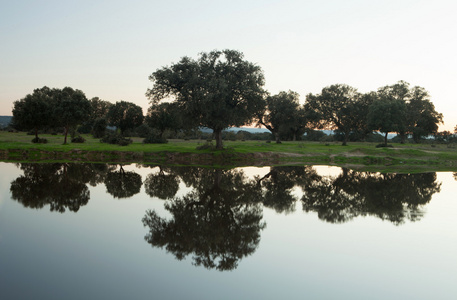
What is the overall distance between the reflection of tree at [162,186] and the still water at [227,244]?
13.5 inches

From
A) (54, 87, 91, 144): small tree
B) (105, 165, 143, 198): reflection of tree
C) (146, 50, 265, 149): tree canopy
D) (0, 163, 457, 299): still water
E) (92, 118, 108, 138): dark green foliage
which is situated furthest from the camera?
(92, 118, 108, 138): dark green foliage

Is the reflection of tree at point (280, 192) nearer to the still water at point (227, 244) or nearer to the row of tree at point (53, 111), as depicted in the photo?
the still water at point (227, 244)

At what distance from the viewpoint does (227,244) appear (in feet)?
40.9

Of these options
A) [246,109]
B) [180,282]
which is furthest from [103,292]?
[246,109]

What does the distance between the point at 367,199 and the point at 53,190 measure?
21363 mm

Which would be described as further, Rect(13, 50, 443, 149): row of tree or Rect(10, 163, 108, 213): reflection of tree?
Rect(13, 50, 443, 149): row of tree

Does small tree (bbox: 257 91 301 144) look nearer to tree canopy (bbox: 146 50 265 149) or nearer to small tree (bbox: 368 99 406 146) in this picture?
small tree (bbox: 368 99 406 146)

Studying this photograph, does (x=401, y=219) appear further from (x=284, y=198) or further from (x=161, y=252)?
(x=161, y=252)

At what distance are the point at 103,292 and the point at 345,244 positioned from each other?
8969 millimetres

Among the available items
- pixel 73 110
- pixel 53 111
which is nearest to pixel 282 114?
pixel 73 110

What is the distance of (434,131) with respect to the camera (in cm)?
11244

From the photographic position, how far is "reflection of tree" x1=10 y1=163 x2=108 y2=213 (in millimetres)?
18859

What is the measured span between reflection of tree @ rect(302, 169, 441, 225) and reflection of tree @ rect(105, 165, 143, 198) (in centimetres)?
1223

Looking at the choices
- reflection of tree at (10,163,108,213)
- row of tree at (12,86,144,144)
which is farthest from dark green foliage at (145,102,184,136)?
reflection of tree at (10,163,108,213)
